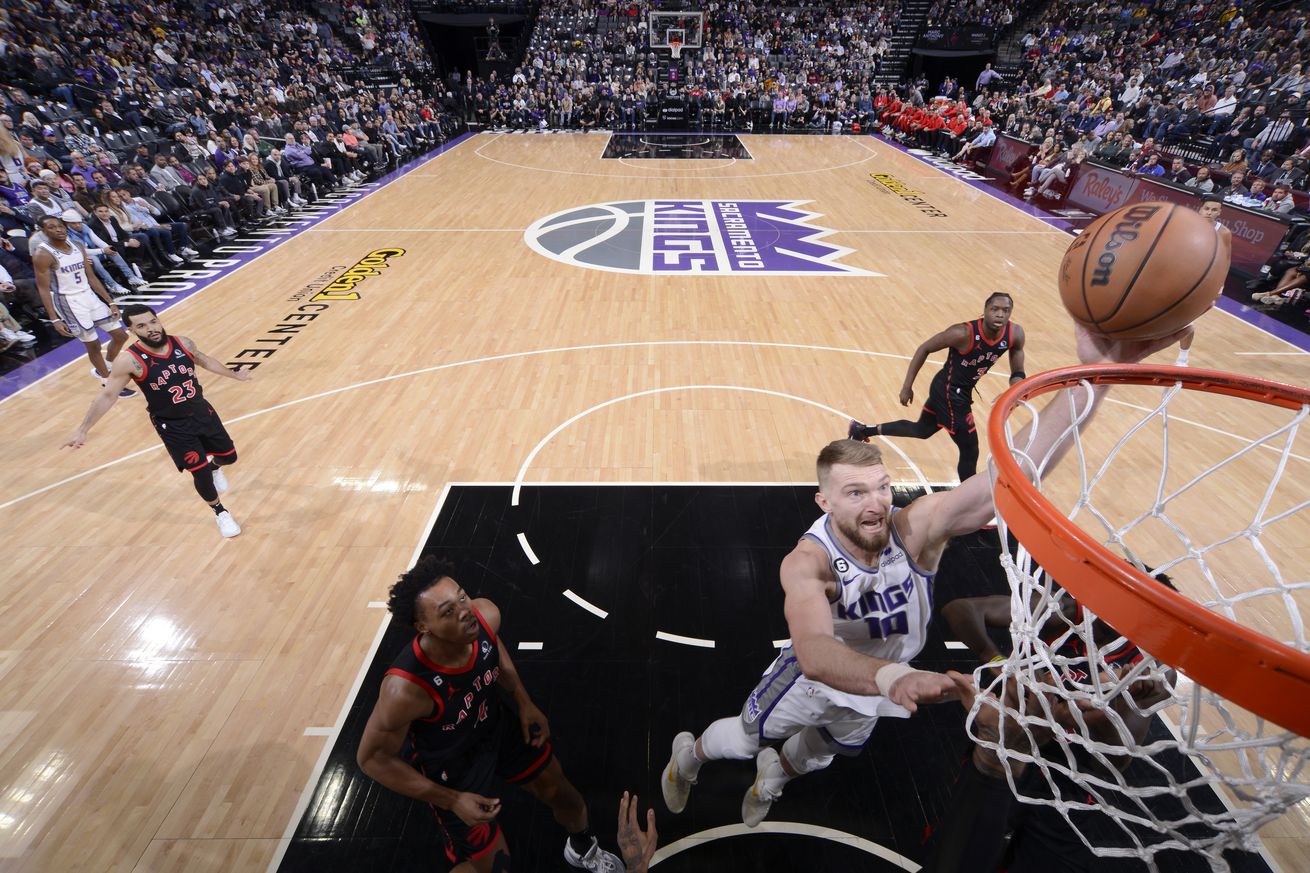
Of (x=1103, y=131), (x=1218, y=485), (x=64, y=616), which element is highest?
(x=1103, y=131)

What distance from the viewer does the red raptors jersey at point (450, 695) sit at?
2244 mm

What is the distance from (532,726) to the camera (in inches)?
102

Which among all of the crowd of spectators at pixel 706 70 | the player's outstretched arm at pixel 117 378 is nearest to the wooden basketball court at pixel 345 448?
the player's outstretched arm at pixel 117 378

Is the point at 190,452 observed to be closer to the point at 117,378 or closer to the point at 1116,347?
the point at 117,378

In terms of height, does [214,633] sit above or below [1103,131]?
below

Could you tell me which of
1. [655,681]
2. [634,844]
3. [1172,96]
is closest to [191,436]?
[655,681]

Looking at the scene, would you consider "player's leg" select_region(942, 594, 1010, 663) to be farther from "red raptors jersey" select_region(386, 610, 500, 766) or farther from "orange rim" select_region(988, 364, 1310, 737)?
"red raptors jersey" select_region(386, 610, 500, 766)

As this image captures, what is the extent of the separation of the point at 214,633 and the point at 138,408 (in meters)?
3.67

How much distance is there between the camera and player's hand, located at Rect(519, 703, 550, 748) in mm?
2592

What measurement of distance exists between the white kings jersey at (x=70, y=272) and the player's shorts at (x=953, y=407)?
776 cm

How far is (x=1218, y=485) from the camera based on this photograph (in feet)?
17.0

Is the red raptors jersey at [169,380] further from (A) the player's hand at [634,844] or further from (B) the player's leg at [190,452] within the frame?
(A) the player's hand at [634,844]

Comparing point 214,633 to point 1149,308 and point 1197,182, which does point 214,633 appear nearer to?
point 1149,308

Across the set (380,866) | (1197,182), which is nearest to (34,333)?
(380,866)
